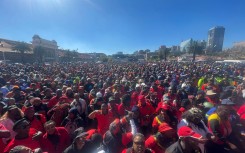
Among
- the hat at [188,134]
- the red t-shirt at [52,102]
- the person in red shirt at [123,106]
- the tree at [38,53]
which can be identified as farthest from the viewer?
the tree at [38,53]

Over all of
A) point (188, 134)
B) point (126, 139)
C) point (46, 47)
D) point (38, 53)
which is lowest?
point (126, 139)

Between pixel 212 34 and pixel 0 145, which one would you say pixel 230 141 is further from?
pixel 212 34

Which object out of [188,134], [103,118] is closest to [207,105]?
[103,118]

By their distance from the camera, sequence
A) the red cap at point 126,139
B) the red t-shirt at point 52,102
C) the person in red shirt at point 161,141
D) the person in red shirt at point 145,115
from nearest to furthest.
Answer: the person in red shirt at point 161,141
the red cap at point 126,139
the person in red shirt at point 145,115
the red t-shirt at point 52,102

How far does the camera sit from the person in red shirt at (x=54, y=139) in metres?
3.33

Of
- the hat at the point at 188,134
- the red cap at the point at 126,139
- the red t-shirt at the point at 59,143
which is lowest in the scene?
the red t-shirt at the point at 59,143

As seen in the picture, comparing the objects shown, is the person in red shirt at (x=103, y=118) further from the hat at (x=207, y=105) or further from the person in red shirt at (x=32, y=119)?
the hat at (x=207, y=105)

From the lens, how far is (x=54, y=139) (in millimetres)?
3451

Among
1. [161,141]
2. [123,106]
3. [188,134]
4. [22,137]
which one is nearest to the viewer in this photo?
[188,134]

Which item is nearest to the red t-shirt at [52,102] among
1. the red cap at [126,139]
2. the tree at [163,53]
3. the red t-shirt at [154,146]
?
the red cap at [126,139]

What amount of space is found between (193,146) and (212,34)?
14116 centimetres

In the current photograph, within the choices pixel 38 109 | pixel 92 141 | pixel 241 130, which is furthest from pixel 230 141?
pixel 38 109

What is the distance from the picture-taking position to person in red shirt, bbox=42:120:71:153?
3329mm

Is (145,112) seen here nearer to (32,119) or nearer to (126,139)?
(126,139)
